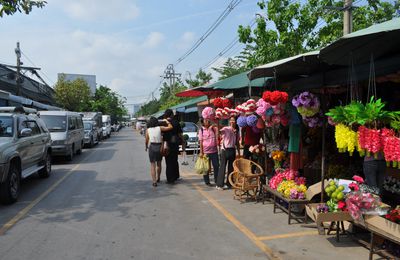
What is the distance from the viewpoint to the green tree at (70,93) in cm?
3847

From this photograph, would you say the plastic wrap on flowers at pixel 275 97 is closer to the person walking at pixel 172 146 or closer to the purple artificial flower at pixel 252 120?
the purple artificial flower at pixel 252 120

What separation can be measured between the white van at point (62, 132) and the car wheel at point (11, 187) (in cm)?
681

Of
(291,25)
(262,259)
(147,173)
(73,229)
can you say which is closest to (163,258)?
(262,259)

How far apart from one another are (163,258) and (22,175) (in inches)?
208

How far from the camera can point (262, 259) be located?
4.55 meters

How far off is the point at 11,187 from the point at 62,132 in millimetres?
7804

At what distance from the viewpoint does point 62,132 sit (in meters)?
15.0

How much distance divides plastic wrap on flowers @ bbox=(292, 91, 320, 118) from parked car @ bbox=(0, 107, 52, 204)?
5752 millimetres

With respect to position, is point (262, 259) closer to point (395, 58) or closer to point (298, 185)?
point (298, 185)

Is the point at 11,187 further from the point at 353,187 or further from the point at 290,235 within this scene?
the point at 353,187

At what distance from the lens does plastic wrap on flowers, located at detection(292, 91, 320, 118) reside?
19.8 ft

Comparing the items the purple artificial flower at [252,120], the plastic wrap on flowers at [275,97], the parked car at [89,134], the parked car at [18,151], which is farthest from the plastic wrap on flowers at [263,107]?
the parked car at [89,134]

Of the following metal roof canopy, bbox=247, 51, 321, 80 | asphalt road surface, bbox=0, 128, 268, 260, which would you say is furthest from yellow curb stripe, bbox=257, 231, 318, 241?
metal roof canopy, bbox=247, 51, 321, 80

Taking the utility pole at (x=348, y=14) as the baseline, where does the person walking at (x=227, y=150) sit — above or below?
below
